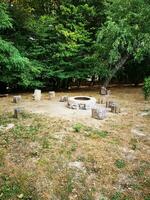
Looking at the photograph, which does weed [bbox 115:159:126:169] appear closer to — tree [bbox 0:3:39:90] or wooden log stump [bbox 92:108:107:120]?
wooden log stump [bbox 92:108:107:120]

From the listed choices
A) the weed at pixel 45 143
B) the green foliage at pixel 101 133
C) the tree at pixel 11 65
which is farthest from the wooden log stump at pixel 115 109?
the tree at pixel 11 65

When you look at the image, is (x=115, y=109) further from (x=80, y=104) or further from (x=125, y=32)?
(x=125, y=32)

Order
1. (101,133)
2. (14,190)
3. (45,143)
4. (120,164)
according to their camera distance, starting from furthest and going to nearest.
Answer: (101,133)
(45,143)
(120,164)
(14,190)

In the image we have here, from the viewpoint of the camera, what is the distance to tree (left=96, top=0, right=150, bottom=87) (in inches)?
621

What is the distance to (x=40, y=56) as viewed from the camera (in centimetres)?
1781

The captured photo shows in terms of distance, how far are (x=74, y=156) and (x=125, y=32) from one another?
912 centimetres

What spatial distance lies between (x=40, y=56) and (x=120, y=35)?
187 inches

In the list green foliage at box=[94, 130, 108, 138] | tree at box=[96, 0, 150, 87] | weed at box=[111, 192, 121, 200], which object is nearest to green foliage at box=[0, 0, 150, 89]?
tree at box=[96, 0, 150, 87]

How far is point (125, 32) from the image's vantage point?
15797mm

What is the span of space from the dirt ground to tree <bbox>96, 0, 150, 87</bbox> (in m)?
4.95

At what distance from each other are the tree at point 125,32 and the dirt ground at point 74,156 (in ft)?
16.2

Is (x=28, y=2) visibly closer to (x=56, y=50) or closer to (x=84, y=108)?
(x=56, y=50)

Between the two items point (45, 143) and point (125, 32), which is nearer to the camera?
point (45, 143)

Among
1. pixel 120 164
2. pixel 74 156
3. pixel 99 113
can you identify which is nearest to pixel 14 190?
pixel 74 156
